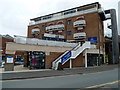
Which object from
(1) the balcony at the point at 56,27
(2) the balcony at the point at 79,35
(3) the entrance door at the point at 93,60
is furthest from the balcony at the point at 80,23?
(3) the entrance door at the point at 93,60

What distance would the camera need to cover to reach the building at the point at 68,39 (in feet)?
78.7

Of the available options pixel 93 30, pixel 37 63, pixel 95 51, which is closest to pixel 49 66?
pixel 37 63

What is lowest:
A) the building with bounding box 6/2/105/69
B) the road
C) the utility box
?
the road

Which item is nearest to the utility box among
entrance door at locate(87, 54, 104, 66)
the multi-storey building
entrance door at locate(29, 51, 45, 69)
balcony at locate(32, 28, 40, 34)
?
entrance door at locate(29, 51, 45, 69)

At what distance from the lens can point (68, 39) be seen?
42750 mm

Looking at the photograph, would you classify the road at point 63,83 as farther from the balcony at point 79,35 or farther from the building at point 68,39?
the balcony at point 79,35

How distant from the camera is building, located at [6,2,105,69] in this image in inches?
945

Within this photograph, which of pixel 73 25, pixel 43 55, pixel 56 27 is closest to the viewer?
pixel 43 55

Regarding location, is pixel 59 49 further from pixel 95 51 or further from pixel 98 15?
pixel 98 15

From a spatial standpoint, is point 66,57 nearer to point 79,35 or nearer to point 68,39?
point 79,35

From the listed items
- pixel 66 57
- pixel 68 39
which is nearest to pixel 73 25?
pixel 68 39

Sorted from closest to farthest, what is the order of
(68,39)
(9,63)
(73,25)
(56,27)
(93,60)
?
(9,63), (93,60), (73,25), (68,39), (56,27)

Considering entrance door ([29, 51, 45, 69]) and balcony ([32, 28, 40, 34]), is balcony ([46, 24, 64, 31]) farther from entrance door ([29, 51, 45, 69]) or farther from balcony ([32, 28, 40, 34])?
entrance door ([29, 51, 45, 69])

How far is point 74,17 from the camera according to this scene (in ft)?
139
